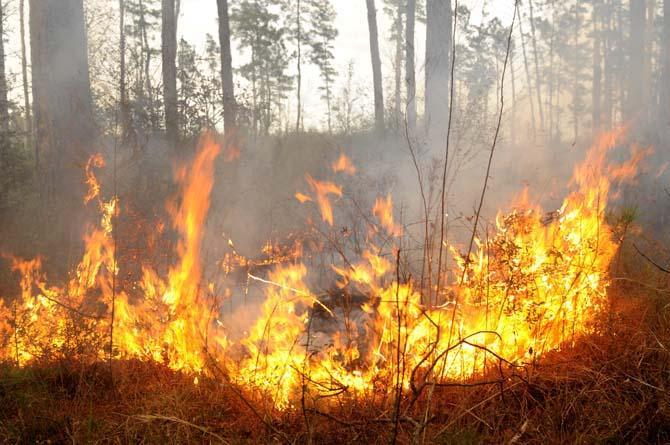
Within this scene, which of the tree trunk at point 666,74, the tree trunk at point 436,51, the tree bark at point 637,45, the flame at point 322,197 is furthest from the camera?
the tree bark at point 637,45

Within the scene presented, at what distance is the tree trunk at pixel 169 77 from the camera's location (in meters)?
9.39

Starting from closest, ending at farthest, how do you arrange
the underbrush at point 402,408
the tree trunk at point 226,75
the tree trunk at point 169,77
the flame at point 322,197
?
the underbrush at point 402,408
the flame at point 322,197
the tree trunk at point 169,77
the tree trunk at point 226,75

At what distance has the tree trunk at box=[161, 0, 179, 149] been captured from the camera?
939 centimetres

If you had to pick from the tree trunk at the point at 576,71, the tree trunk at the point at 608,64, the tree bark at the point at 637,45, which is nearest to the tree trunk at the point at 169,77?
the tree bark at the point at 637,45

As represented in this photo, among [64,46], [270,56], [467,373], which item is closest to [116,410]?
[467,373]

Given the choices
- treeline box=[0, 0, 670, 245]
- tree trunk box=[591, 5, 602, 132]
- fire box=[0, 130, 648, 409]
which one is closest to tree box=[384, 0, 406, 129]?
treeline box=[0, 0, 670, 245]

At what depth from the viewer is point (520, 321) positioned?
329 cm

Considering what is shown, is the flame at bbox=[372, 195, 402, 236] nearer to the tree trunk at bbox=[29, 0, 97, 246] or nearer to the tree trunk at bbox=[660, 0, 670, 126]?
the tree trunk at bbox=[29, 0, 97, 246]

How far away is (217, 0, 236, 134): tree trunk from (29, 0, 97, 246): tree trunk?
3.01 metres

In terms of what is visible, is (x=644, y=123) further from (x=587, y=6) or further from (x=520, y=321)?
(x=587, y=6)

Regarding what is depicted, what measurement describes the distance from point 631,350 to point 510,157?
12.1m

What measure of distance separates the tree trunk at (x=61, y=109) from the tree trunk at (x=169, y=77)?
2025 millimetres

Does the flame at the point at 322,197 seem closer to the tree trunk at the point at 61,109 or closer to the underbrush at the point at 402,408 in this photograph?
the underbrush at the point at 402,408

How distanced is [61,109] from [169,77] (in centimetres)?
389
